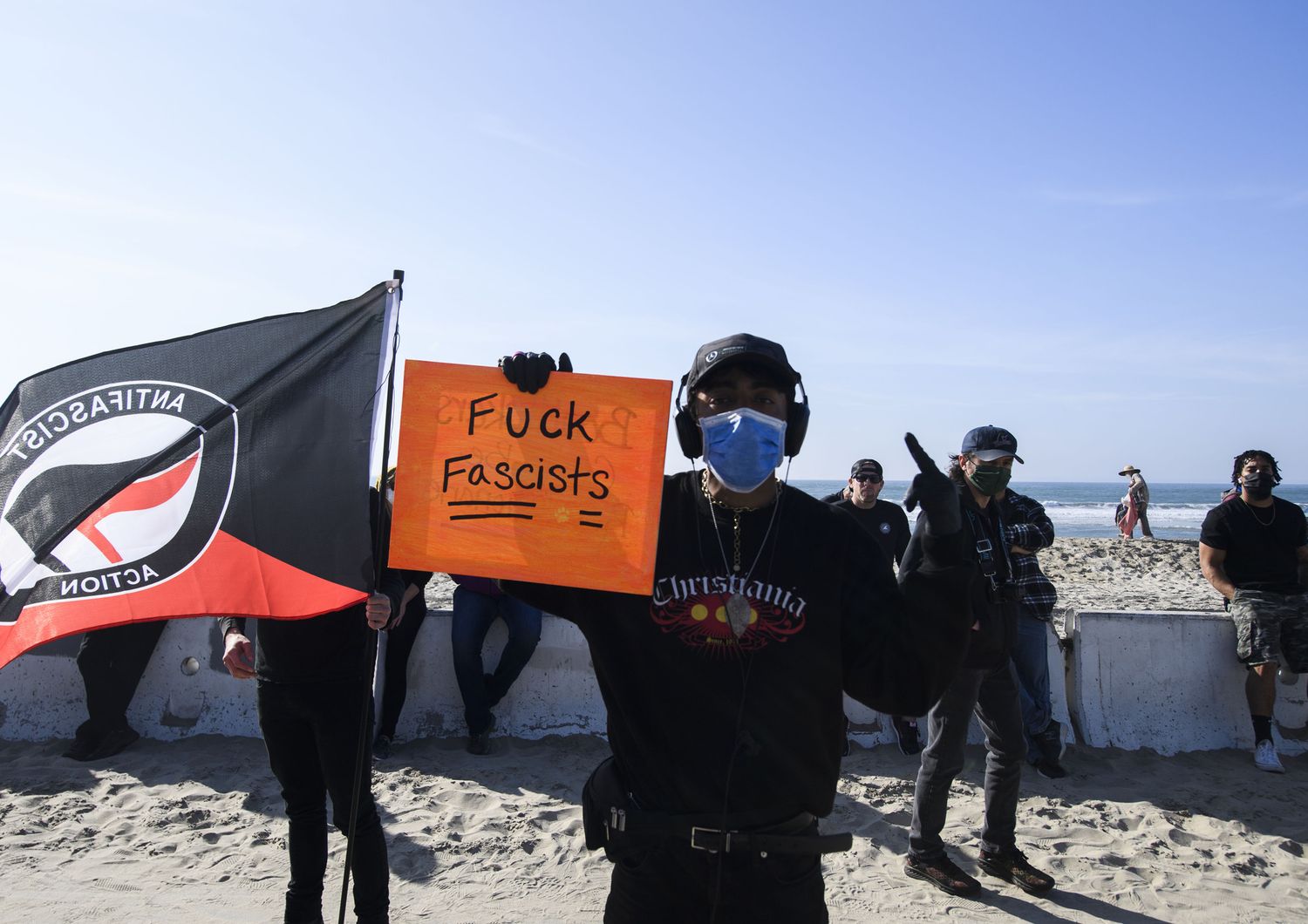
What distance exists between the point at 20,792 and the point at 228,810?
1455mm

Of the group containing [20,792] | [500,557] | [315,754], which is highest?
[500,557]

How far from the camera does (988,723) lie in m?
4.87

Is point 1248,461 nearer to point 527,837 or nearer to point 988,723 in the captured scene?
point 988,723

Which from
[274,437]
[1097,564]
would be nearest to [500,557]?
[274,437]

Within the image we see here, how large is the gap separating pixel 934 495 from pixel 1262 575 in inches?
233

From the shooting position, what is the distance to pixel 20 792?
579 centimetres

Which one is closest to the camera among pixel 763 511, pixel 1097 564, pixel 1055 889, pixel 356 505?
pixel 763 511

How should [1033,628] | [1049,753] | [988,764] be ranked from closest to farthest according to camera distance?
[988,764] → [1033,628] → [1049,753]

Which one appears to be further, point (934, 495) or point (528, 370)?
point (528, 370)

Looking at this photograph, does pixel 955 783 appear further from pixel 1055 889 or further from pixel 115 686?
pixel 115 686

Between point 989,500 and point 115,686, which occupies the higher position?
point 989,500

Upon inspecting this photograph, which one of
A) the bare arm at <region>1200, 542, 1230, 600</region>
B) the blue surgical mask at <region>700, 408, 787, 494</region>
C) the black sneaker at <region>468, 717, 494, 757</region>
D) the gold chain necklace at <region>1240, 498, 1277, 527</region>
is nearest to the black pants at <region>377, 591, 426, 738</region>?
the black sneaker at <region>468, 717, 494, 757</region>

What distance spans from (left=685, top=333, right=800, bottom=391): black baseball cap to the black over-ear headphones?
85 millimetres

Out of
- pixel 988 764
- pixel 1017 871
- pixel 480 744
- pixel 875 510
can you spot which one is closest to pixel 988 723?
pixel 988 764
